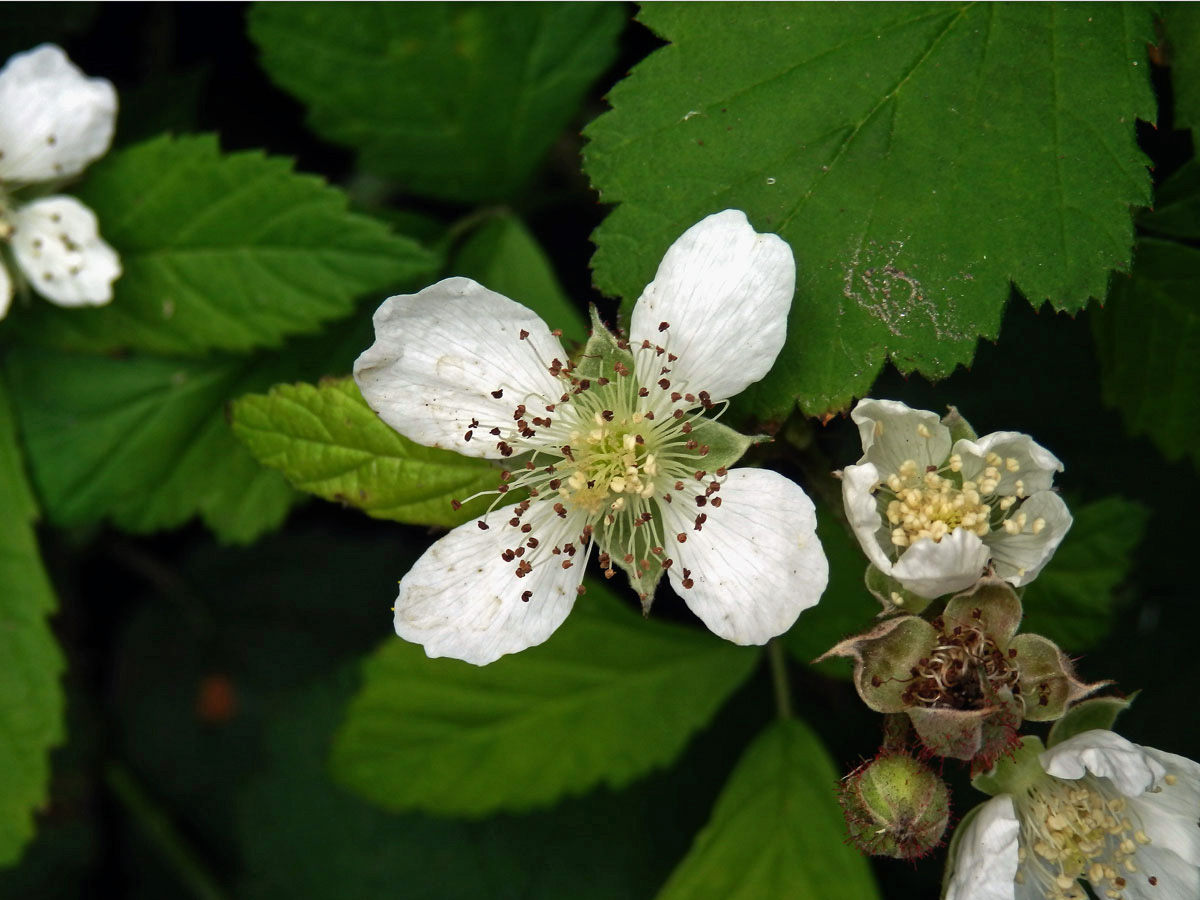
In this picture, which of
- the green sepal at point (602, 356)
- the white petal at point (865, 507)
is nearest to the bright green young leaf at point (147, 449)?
the green sepal at point (602, 356)

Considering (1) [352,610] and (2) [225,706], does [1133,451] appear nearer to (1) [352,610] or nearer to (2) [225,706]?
(1) [352,610]

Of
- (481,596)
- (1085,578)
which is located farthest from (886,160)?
(481,596)

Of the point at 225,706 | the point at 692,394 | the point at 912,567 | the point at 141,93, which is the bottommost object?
the point at 225,706

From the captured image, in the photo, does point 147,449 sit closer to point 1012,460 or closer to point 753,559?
point 753,559

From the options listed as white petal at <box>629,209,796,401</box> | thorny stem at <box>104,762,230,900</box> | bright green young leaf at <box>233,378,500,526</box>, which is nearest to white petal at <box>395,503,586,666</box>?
bright green young leaf at <box>233,378,500,526</box>

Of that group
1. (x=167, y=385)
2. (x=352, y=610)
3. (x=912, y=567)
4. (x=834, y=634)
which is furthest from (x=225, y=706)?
(x=912, y=567)
